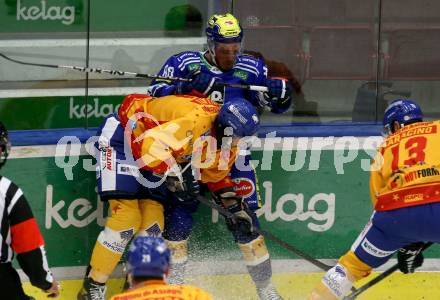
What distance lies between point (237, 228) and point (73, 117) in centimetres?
105

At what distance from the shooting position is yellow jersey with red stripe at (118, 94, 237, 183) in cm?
629

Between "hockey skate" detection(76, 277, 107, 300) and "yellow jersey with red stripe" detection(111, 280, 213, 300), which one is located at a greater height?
"yellow jersey with red stripe" detection(111, 280, 213, 300)

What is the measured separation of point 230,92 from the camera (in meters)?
6.77

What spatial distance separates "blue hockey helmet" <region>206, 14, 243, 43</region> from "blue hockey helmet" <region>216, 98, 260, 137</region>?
1.30 ft

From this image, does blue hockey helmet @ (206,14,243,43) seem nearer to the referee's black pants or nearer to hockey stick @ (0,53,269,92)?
hockey stick @ (0,53,269,92)

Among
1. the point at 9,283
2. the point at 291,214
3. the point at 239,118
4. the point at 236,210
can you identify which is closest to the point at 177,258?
the point at 236,210

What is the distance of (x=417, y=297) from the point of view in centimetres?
699

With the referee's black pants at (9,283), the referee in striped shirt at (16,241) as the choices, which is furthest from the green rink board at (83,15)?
the referee's black pants at (9,283)

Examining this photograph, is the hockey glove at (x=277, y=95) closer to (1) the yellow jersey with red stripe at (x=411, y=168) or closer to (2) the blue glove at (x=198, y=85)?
(2) the blue glove at (x=198, y=85)

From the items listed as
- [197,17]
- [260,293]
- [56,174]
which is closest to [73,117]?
[56,174]

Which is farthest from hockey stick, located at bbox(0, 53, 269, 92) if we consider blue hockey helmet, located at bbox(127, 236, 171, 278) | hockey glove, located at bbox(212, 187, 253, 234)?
blue hockey helmet, located at bbox(127, 236, 171, 278)

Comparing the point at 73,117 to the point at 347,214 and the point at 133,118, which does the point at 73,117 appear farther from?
the point at 347,214

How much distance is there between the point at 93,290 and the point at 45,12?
57.4 inches

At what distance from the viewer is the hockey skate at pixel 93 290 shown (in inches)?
257
